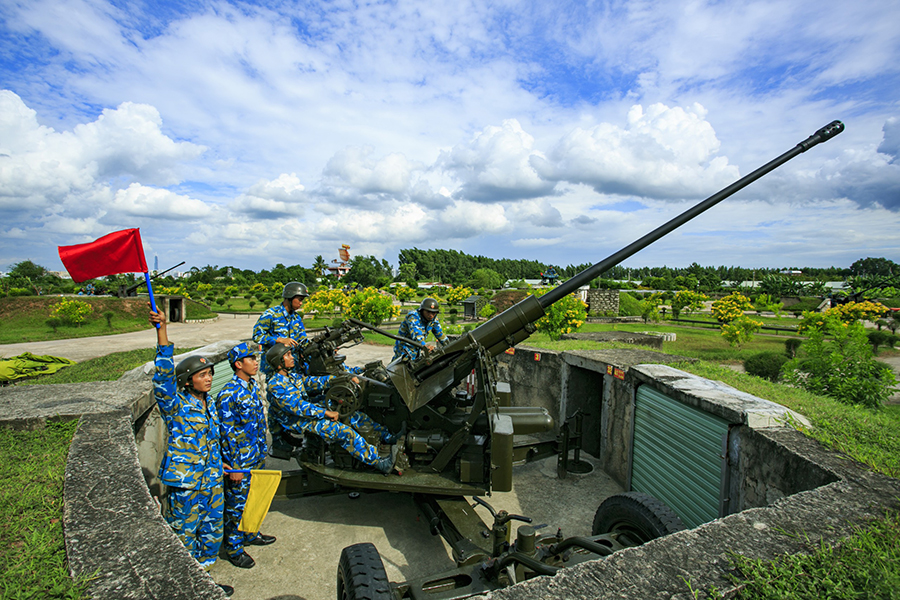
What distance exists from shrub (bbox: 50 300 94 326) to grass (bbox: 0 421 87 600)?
89.5 feet

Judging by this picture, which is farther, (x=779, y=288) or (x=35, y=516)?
(x=779, y=288)

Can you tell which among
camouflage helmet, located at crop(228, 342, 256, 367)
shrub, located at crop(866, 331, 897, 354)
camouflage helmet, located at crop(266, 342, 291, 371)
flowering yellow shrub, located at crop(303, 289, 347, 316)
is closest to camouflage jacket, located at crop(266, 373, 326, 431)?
camouflage helmet, located at crop(266, 342, 291, 371)

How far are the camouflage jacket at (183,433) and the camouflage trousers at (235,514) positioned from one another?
375 mm

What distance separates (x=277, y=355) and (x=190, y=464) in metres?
1.41

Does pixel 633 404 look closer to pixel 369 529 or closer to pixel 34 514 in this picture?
pixel 369 529

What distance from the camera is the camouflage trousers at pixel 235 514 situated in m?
4.13

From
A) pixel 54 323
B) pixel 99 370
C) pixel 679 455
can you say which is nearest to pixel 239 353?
pixel 99 370

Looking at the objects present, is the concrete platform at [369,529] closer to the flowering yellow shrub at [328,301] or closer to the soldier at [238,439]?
the soldier at [238,439]

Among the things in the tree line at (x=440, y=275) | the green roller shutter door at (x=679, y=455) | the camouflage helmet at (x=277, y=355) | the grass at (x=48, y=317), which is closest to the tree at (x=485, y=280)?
the tree line at (x=440, y=275)

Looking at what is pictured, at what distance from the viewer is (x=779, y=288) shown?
159 ft

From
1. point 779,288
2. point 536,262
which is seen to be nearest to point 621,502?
point 779,288

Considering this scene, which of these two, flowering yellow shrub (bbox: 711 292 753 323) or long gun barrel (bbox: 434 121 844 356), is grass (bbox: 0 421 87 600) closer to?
long gun barrel (bbox: 434 121 844 356)

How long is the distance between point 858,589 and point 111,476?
151 inches

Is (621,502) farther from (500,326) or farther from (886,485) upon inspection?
(500,326)
